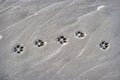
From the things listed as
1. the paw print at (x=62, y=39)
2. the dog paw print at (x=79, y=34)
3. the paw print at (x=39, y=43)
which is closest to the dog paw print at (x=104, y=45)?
the dog paw print at (x=79, y=34)

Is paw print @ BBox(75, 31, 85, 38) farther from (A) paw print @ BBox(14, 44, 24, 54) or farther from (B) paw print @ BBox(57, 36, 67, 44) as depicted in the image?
(A) paw print @ BBox(14, 44, 24, 54)

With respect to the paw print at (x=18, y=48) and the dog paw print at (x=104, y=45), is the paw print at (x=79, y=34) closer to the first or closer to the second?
the dog paw print at (x=104, y=45)

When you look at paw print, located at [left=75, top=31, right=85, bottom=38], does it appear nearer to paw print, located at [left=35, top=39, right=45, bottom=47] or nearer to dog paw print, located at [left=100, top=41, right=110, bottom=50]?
dog paw print, located at [left=100, top=41, right=110, bottom=50]

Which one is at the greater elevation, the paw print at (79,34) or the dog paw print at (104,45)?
the paw print at (79,34)

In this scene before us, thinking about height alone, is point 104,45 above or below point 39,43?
below

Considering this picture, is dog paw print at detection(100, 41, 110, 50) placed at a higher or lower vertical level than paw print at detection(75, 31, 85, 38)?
lower

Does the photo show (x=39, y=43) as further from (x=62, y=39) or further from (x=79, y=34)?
(x=79, y=34)

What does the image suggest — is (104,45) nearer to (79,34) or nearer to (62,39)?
(79,34)

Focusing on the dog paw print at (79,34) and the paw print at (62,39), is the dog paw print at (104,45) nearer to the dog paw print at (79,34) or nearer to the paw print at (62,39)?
the dog paw print at (79,34)

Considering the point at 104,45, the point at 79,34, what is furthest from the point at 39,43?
the point at 104,45

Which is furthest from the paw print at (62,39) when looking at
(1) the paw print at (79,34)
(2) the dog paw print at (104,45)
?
(2) the dog paw print at (104,45)

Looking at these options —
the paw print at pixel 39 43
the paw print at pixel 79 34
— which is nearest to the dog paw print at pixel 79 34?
the paw print at pixel 79 34

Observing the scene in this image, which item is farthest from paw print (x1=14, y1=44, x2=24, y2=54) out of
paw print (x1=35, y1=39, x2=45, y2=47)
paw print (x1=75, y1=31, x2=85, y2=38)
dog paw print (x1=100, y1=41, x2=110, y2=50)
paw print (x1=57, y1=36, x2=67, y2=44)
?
dog paw print (x1=100, y1=41, x2=110, y2=50)
